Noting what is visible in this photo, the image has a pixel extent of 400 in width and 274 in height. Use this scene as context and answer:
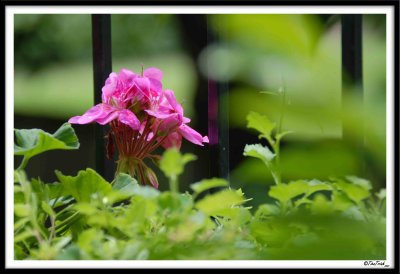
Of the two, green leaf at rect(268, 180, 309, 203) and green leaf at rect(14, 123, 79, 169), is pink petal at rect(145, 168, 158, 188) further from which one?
green leaf at rect(268, 180, 309, 203)

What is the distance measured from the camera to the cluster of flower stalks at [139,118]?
0.94 meters

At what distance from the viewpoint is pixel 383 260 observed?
711 millimetres

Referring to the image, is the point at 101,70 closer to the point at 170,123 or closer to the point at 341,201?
the point at 170,123

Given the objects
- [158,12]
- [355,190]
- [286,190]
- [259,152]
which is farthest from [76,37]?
[355,190]

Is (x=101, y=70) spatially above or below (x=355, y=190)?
above

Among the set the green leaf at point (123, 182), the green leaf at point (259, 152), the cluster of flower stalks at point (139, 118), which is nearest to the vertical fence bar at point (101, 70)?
the cluster of flower stalks at point (139, 118)

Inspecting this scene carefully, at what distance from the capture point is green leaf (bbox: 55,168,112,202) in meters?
0.82

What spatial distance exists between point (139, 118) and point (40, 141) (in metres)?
0.19

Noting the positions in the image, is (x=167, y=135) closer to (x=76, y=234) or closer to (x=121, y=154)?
(x=121, y=154)

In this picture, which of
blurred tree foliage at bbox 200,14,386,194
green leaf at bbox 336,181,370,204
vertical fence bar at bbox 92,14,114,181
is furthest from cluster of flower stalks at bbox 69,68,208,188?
blurred tree foliage at bbox 200,14,386,194

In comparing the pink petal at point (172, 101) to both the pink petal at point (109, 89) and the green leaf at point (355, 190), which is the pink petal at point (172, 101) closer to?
the pink petal at point (109, 89)

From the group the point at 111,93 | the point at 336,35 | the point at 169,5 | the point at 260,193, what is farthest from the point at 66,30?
the point at 336,35

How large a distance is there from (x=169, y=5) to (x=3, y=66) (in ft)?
0.83

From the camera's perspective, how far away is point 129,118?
93 centimetres
